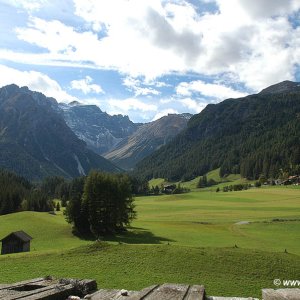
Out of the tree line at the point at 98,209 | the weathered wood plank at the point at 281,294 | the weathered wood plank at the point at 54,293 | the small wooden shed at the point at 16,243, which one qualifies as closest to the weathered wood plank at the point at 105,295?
the weathered wood plank at the point at 54,293

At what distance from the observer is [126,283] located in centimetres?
3186

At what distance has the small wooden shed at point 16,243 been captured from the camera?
73.2 m

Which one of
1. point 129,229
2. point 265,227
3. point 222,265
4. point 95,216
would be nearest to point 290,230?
point 265,227

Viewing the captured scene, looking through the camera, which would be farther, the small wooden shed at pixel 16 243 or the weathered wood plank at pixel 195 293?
the small wooden shed at pixel 16 243

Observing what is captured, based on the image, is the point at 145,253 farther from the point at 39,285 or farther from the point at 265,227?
the point at 265,227

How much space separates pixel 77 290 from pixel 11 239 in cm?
6967

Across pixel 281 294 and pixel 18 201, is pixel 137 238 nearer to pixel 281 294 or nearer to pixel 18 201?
pixel 281 294

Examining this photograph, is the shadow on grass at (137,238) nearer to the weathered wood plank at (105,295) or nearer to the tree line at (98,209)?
the tree line at (98,209)

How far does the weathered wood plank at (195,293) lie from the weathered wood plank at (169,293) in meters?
0.10

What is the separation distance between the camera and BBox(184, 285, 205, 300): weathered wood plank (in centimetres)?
817

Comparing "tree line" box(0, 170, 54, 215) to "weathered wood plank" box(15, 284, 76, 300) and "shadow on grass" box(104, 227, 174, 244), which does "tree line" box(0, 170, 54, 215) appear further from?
"weathered wood plank" box(15, 284, 76, 300)

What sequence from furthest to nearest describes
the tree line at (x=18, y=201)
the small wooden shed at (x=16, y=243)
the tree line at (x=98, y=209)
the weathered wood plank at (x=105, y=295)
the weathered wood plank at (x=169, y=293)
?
the tree line at (x=18, y=201) < the tree line at (x=98, y=209) < the small wooden shed at (x=16, y=243) < the weathered wood plank at (x=105, y=295) < the weathered wood plank at (x=169, y=293)

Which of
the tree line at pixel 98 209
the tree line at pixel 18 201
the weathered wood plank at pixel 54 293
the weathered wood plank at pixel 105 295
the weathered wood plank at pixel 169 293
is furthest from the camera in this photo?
the tree line at pixel 18 201

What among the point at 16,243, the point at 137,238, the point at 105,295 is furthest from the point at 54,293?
the point at 137,238
